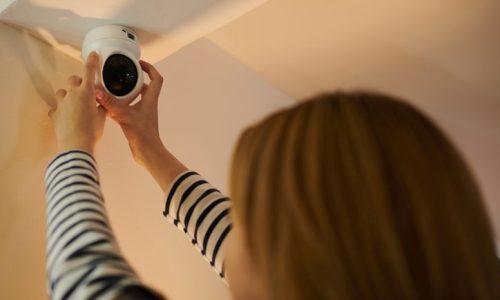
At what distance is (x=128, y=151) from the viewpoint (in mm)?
839

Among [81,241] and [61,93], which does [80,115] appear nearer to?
[61,93]

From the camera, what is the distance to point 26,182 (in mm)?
689

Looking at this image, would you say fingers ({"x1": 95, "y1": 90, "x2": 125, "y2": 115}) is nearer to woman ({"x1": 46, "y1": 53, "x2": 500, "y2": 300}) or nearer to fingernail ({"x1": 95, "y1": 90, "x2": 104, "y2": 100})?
fingernail ({"x1": 95, "y1": 90, "x2": 104, "y2": 100})

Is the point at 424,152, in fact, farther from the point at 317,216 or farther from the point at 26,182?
the point at 26,182

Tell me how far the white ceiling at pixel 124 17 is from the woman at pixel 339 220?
0.27m

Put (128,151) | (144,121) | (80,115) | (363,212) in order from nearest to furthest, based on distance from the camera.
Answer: (363,212)
(80,115)
(144,121)
(128,151)

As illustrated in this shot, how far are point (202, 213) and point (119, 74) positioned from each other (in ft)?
0.72

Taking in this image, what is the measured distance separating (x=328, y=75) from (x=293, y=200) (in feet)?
2.02

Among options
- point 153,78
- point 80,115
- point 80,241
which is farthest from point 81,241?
point 153,78

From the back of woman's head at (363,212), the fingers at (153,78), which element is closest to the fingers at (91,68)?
the fingers at (153,78)

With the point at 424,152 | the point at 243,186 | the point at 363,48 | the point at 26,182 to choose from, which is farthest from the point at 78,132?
the point at 363,48

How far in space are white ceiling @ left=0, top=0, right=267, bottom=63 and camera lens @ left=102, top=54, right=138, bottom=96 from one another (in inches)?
2.5

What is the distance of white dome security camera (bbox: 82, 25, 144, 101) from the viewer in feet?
2.18

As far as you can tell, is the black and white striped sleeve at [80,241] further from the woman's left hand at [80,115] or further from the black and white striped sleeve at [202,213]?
the black and white striped sleeve at [202,213]
